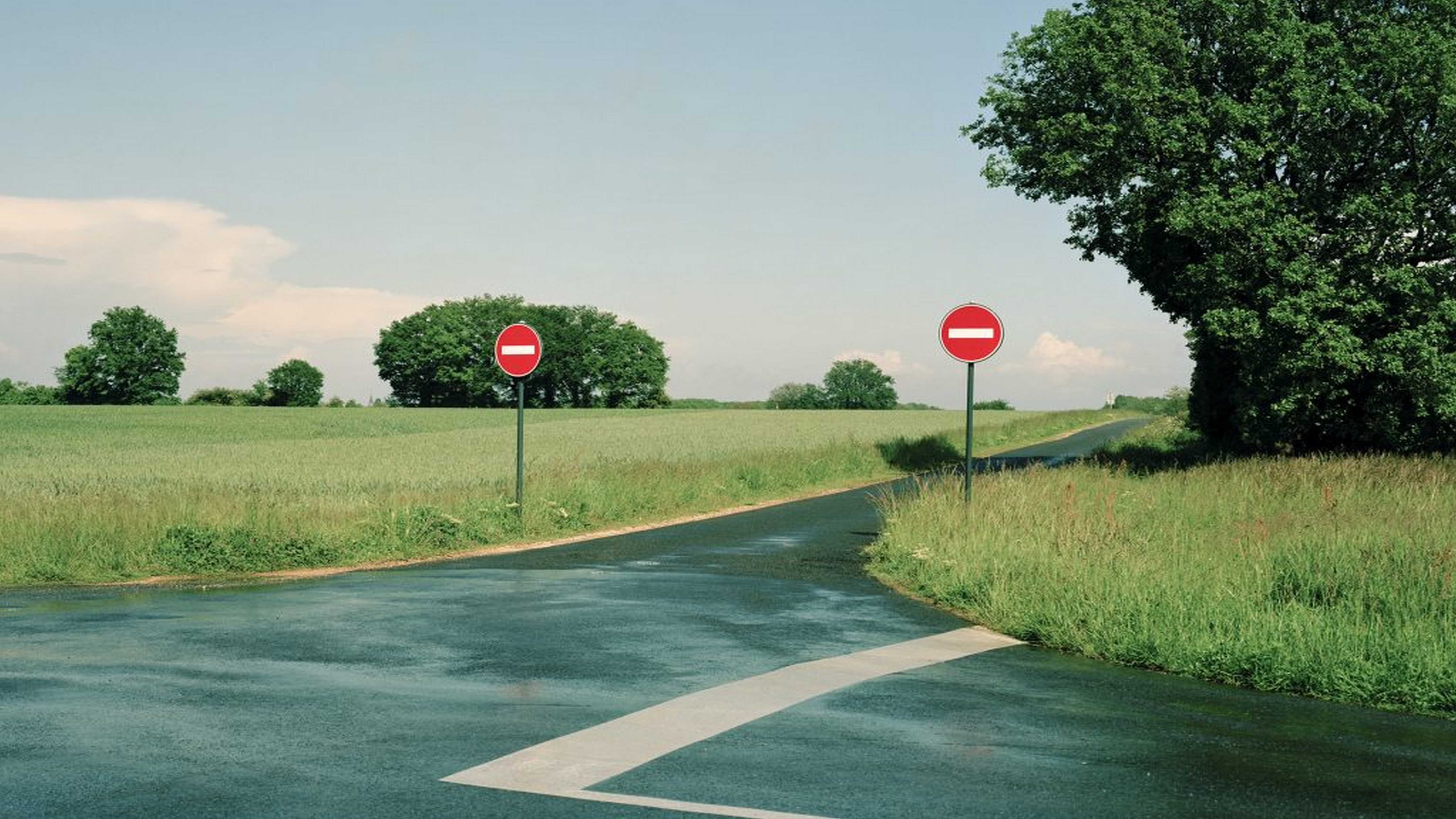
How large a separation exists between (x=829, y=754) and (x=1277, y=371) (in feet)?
76.7

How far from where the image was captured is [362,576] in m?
14.1

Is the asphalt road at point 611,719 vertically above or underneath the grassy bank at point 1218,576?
underneath

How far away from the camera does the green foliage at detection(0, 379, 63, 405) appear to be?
106 metres

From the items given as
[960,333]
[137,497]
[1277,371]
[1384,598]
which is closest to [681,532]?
[960,333]

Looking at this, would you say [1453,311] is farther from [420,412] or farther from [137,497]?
[420,412]

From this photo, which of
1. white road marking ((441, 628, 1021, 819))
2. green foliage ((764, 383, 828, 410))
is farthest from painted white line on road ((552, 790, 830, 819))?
green foliage ((764, 383, 828, 410))

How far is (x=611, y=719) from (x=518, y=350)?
13309 mm

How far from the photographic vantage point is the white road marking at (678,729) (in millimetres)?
5594

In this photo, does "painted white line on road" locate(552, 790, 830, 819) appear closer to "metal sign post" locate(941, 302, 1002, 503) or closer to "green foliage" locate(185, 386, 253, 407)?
"metal sign post" locate(941, 302, 1002, 503)

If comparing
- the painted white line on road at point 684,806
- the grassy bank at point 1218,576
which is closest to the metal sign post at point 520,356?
the grassy bank at point 1218,576

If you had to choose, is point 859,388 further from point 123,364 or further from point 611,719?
point 611,719

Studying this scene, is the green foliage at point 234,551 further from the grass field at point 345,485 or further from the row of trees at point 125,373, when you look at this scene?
the row of trees at point 125,373

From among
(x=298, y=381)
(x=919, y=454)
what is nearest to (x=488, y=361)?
(x=298, y=381)

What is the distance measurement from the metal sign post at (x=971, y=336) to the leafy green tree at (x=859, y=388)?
139 meters
